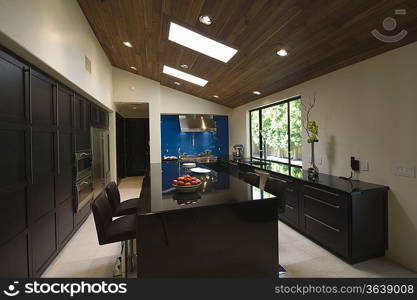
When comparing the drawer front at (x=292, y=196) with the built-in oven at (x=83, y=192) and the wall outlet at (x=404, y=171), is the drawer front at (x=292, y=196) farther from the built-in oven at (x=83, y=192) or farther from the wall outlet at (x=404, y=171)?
the built-in oven at (x=83, y=192)

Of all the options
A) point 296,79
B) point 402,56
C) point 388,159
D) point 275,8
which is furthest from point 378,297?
point 296,79

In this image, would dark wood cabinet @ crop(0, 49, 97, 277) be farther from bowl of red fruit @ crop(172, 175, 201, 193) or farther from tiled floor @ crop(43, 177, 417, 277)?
bowl of red fruit @ crop(172, 175, 201, 193)

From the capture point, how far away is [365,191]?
2.39 meters

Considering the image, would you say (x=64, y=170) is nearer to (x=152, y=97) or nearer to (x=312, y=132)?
(x=312, y=132)

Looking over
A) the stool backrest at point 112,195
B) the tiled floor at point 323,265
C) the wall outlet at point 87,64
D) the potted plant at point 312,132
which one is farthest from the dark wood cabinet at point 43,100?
the potted plant at point 312,132

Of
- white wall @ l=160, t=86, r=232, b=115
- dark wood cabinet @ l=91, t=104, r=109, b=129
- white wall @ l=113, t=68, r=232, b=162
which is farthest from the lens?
white wall @ l=160, t=86, r=232, b=115

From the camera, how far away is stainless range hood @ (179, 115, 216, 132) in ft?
22.4

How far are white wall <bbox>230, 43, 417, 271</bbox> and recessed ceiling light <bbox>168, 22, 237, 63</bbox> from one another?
1593mm

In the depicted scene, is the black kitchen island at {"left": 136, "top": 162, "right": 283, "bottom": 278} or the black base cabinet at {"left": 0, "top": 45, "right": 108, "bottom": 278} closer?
the black kitchen island at {"left": 136, "top": 162, "right": 283, "bottom": 278}

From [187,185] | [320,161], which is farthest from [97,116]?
[320,161]

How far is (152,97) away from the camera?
244 inches

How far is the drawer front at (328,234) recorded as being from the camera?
2.42 m

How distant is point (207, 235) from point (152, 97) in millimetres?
5242

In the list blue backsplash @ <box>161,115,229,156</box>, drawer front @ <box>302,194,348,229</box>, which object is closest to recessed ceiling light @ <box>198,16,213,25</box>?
drawer front @ <box>302,194,348,229</box>
